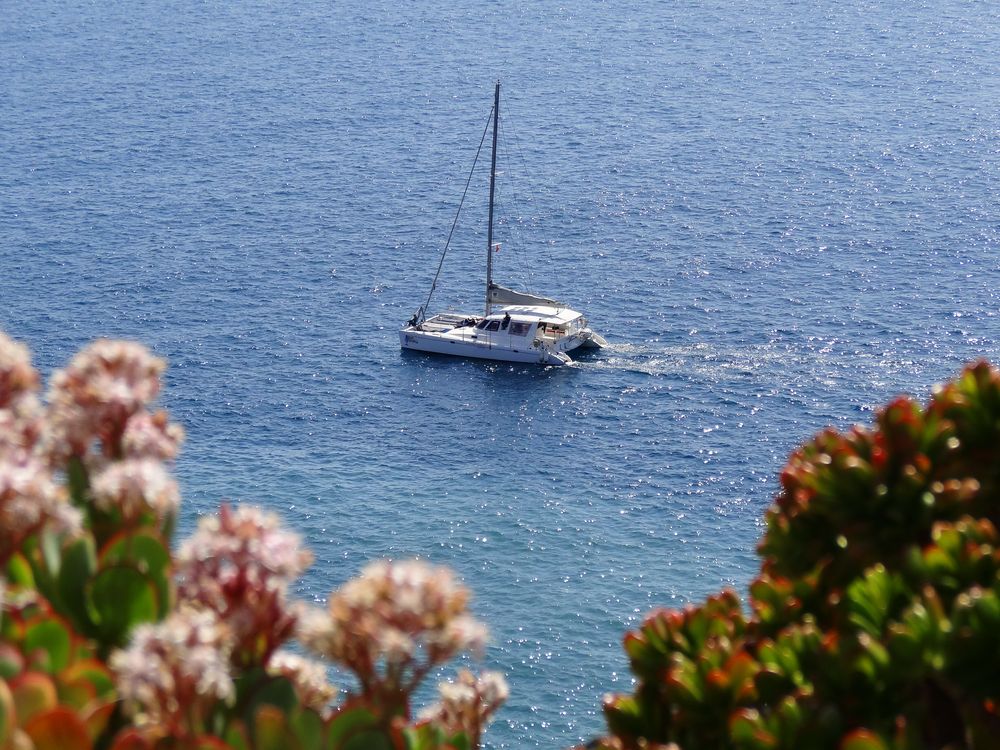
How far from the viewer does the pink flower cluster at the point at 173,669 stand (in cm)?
612

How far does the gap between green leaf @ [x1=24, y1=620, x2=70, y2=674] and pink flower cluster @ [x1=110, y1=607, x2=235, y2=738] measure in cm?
80

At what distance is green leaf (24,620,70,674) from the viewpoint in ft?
23.0

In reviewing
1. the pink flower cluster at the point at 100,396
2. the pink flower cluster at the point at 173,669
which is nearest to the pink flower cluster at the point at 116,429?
the pink flower cluster at the point at 100,396

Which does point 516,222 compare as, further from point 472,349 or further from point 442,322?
point 472,349

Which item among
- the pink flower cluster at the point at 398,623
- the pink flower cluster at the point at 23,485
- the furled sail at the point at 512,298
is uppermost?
the pink flower cluster at the point at 23,485

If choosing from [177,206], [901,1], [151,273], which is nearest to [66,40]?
[177,206]

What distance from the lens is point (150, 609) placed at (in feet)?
24.6

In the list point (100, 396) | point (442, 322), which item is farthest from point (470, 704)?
point (442, 322)

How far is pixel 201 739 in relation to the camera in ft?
20.7

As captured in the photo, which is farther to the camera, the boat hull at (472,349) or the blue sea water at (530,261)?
the boat hull at (472,349)

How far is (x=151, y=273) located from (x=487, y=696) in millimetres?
92412

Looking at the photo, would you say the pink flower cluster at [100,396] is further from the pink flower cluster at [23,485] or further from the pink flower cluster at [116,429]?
the pink flower cluster at [23,485]

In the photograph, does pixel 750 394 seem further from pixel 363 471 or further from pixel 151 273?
pixel 151 273

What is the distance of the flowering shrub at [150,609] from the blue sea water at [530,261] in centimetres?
3874
